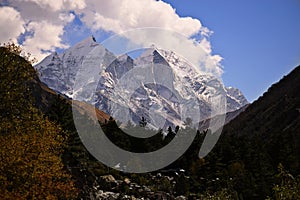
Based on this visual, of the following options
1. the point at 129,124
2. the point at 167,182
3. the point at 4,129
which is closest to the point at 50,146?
the point at 4,129

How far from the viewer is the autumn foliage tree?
2656 cm

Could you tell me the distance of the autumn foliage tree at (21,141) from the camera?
26562 mm

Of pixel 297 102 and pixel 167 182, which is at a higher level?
pixel 297 102

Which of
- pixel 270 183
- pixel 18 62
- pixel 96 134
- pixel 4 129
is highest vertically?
pixel 96 134

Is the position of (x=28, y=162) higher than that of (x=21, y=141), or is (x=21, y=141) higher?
(x=21, y=141)

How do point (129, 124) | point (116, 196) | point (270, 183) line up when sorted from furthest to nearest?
point (129, 124), point (270, 183), point (116, 196)

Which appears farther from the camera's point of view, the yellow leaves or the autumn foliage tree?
the autumn foliage tree

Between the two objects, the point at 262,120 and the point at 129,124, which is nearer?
the point at 129,124

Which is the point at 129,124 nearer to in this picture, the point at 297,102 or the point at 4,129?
the point at 4,129

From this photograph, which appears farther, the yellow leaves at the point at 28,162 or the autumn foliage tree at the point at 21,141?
the autumn foliage tree at the point at 21,141

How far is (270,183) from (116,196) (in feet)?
65.9

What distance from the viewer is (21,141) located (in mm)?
27969

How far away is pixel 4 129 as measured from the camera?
28.3 metres

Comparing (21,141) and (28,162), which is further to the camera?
(21,141)
